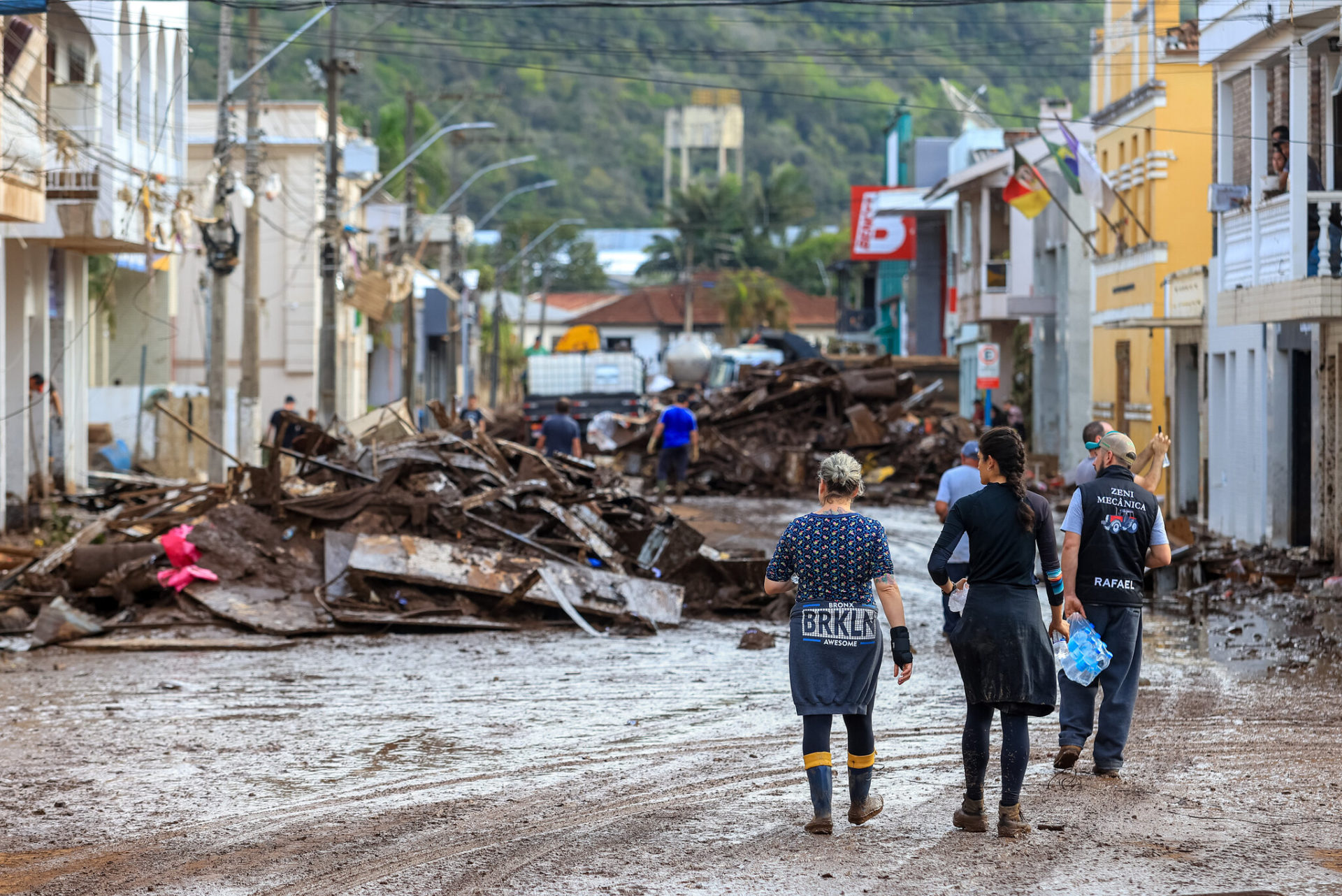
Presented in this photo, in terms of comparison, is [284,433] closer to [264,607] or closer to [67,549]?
[67,549]

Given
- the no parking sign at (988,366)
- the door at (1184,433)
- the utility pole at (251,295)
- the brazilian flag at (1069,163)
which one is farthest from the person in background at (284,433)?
the no parking sign at (988,366)

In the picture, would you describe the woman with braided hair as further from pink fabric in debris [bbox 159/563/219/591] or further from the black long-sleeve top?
pink fabric in debris [bbox 159/563/219/591]

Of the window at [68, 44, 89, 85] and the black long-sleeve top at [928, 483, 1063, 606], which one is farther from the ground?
the window at [68, 44, 89, 85]

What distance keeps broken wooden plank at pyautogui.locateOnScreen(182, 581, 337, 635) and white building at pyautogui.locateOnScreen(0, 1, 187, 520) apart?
26.7ft

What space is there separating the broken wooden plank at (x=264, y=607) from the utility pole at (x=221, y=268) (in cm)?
1108

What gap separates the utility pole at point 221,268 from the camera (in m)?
25.6

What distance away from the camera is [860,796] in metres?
7.25

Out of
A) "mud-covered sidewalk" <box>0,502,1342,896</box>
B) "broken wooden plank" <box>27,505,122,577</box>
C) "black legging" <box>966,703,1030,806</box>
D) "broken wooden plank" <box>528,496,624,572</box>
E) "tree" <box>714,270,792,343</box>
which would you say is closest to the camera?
"mud-covered sidewalk" <box>0,502,1342,896</box>

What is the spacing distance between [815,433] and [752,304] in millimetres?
59311

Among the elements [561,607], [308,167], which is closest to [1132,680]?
[561,607]

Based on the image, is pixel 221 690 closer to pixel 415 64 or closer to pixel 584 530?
pixel 584 530

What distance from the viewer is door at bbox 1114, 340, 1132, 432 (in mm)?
30625

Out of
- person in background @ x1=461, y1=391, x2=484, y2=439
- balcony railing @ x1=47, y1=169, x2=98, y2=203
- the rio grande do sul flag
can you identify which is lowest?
person in background @ x1=461, y1=391, x2=484, y2=439

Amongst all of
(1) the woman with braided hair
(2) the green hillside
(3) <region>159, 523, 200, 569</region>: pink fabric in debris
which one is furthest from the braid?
(2) the green hillside
